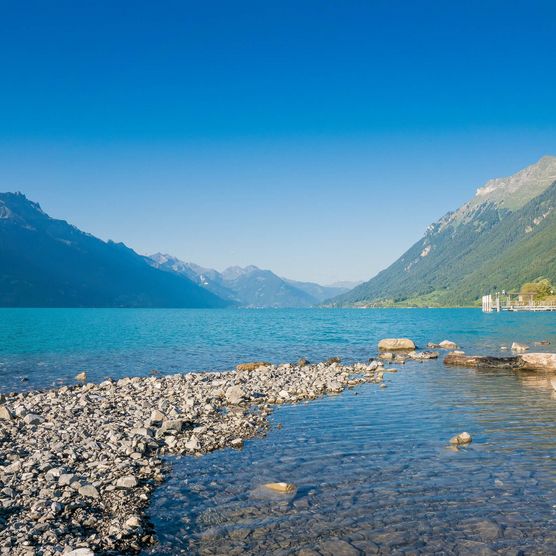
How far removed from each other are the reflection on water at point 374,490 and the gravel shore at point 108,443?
3.31 feet

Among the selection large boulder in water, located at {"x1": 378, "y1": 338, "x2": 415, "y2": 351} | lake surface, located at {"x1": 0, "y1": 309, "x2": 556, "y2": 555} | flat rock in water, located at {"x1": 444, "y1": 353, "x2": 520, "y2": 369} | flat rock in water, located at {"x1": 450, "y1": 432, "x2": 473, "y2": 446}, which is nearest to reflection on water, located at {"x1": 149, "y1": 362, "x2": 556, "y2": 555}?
lake surface, located at {"x1": 0, "y1": 309, "x2": 556, "y2": 555}

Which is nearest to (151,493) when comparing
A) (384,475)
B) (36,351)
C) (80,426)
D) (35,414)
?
(384,475)

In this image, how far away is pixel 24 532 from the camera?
10.3m

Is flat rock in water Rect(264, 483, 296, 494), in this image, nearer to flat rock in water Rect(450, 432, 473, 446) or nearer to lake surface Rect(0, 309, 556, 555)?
lake surface Rect(0, 309, 556, 555)

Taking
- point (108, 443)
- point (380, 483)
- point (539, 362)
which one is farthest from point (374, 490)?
point (539, 362)

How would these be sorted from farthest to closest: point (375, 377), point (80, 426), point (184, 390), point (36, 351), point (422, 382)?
point (36, 351) → point (375, 377) → point (422, 382) → point (184, 390) → point (80, 426)

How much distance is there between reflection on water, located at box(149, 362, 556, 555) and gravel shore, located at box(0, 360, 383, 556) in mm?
1010

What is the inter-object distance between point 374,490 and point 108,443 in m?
9.54

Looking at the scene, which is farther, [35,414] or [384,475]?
[35,414]

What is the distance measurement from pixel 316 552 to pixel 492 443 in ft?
33.4

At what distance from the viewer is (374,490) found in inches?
512

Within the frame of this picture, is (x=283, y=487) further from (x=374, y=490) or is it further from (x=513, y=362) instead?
(x=513, y=362)

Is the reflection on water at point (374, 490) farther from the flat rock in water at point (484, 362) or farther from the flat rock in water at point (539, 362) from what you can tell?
the flat rock in water at point (484, 362)

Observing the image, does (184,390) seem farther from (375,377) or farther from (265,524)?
(265,524)
